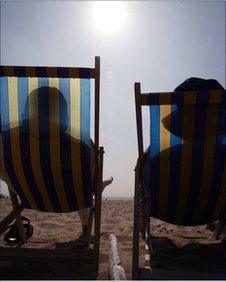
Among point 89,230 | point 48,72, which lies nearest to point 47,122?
point 48,72

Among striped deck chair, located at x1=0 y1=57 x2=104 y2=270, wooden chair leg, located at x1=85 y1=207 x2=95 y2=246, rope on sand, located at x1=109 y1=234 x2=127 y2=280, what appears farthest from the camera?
wooden chair leg, located at x1=85 y1=207 x2=95 y2=246

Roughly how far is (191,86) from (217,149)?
20.6 inches

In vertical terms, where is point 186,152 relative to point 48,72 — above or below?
below

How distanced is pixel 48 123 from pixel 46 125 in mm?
21

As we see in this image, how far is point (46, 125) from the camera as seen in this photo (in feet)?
9.39

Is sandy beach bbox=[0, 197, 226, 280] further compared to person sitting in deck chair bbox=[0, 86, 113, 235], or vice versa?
person sitting in deck chair bbox=[0, 86, 113, 235]

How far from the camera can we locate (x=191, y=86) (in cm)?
296

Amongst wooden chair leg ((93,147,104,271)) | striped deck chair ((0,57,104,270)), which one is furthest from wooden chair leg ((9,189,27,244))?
wooden chair leg ((93,147,104,271))

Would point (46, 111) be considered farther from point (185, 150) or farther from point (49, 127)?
point (185, 150)

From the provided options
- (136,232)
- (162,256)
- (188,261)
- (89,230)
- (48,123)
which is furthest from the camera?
(162,256)

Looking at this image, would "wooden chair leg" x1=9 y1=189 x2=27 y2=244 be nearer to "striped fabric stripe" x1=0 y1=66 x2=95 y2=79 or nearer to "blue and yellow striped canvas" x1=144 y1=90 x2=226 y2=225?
"striped fabric stripe" x1=0 y1=66 x2=95 y2=79

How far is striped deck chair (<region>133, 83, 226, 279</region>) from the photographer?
2676mm

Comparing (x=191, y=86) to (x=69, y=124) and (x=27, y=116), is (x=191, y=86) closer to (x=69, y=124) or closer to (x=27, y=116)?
(x=69, y=124)

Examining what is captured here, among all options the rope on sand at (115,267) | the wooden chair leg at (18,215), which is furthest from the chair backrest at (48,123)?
the rope on sand at (115,267)
